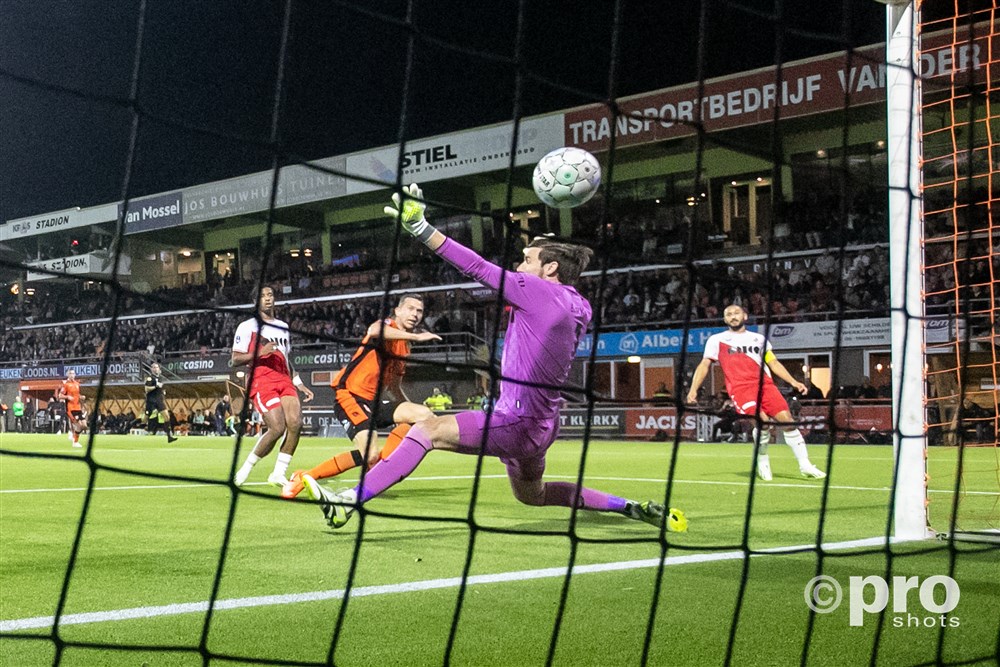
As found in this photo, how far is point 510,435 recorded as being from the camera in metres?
4.25

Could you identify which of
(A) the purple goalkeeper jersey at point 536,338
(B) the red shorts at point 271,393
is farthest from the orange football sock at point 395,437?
(A) the purple goalkeeper jersey at point 536,338

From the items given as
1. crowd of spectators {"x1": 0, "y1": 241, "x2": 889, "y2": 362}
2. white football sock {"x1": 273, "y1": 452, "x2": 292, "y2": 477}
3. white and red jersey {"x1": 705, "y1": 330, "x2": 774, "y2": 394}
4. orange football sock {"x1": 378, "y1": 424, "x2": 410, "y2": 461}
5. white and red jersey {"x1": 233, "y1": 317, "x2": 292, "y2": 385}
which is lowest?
white football sock {"x1": 273, "y1": 452, "x2": 292, "y2": 477}

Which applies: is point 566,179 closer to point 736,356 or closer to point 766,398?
point 736,356

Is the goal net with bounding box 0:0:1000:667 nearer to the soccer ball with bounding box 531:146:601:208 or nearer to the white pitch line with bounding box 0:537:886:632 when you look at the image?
the white pitch line with bounding box 0:537:886:632

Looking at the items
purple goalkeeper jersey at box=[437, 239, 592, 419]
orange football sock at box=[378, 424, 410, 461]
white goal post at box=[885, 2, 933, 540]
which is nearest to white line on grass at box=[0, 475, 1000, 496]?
orange football sock at box=[378, 424, 410, 461]

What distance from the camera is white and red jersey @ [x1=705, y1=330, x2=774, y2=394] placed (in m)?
9.32

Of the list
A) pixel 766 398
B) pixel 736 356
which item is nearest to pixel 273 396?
pixel 736 356

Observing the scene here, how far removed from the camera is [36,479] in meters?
9.15

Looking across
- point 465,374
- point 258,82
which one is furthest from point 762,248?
point 258,82

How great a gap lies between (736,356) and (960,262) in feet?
10.5

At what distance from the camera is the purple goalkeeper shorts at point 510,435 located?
167 inches

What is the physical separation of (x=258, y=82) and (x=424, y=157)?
35.6 ft

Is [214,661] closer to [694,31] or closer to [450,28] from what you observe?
[694,31]

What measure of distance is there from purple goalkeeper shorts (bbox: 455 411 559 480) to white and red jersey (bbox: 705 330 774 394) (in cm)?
524
